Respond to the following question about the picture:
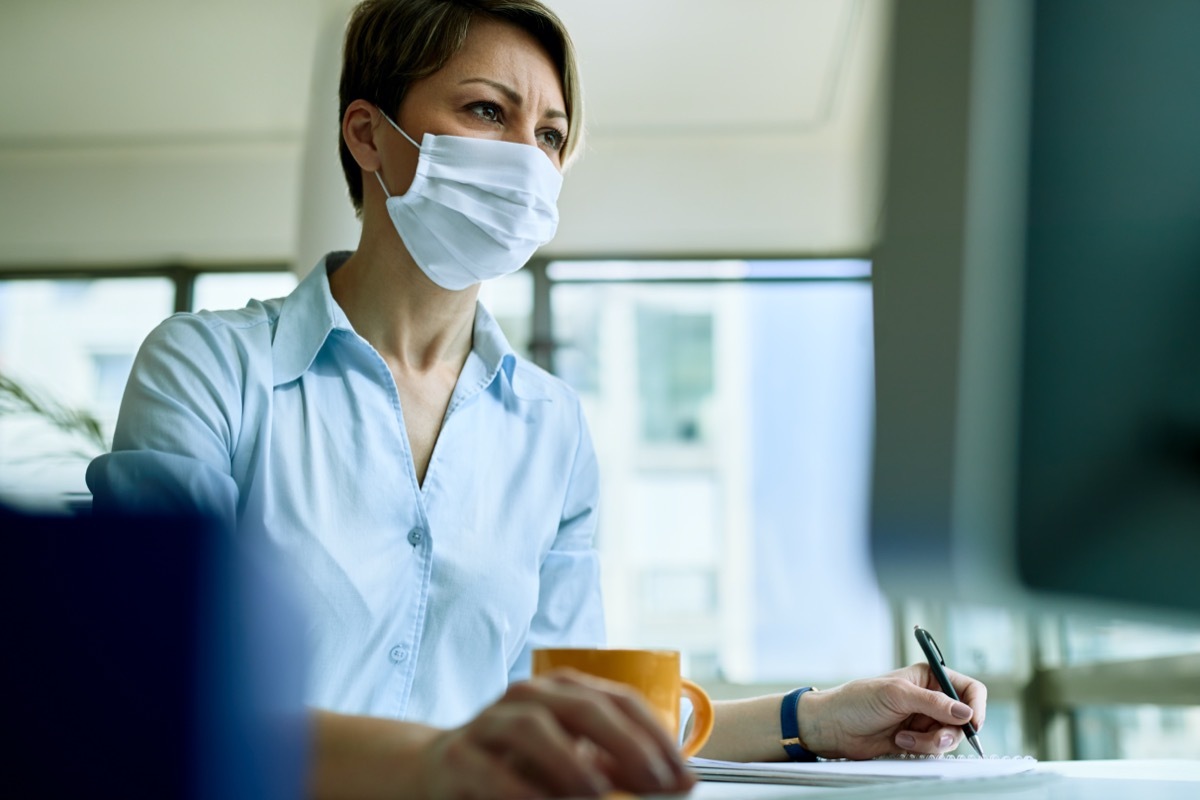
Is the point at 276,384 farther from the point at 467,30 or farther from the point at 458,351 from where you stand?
the point at 467,30

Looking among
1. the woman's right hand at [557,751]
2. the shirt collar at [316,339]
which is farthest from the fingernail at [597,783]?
the shirt collar at [316,339]

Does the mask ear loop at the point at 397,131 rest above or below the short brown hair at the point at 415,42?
below

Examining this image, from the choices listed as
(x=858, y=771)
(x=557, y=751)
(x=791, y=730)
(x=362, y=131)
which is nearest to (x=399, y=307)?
(x=362, y=131)

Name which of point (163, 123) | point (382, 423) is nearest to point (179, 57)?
point (163, 123)

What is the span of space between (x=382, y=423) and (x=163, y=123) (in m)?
3.75

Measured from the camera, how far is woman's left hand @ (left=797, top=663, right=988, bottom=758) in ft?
3.19

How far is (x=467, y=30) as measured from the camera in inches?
53.2

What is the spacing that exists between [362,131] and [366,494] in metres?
0.55

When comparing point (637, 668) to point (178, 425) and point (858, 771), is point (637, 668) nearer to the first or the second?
point (858, 771)

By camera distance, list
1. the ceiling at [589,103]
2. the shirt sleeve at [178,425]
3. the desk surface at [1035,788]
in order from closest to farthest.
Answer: the desk surface at [1035,788] → the shirt sleeve at [178,425] → the ceiling at [589,103]

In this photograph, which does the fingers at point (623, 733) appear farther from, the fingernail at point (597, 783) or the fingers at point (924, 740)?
the fingers at point (924, 740)

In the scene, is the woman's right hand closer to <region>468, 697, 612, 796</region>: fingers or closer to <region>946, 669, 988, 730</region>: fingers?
<region>468, 697, 612, 796</region>: fingers

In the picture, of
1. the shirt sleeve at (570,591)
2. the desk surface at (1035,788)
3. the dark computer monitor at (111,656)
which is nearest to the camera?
A: the dark computer monitor at (111,656)

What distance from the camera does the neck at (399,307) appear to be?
4.40ft
